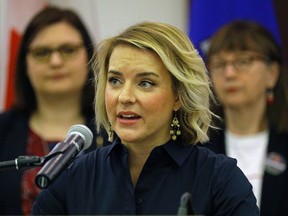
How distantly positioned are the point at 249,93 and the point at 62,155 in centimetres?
219

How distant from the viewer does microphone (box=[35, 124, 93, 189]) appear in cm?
188

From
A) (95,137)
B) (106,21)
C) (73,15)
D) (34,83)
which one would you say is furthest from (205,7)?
(95,137)

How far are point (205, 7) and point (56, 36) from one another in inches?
50.9

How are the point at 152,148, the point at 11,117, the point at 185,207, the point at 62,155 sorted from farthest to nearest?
the point at 11,117
the point at 152,148
the point at 62,155
the point at 185,207

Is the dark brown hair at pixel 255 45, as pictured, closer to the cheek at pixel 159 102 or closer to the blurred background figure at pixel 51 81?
the blurred background figure at pixel 51 81

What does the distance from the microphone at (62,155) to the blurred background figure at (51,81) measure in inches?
64.0

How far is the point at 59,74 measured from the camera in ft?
12.7

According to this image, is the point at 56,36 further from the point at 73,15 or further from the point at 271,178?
the point at 271,178

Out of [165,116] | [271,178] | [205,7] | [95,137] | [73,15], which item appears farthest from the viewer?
[205,7]

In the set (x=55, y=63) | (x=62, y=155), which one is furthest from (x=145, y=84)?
(x=55, y=63)

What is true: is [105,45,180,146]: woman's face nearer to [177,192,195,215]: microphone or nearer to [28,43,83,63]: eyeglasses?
[177,192,195,215]: microphone

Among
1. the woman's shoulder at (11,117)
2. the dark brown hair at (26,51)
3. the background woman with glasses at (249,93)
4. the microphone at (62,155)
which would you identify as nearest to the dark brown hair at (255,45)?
the background woman with glasses at (249,93)

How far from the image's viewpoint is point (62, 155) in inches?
77.9

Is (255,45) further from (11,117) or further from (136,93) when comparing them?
(136,93)
